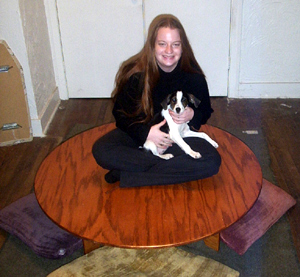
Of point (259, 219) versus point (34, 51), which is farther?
point (34, 51)

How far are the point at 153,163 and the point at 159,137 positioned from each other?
6.2 inches

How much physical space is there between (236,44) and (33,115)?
1.85m

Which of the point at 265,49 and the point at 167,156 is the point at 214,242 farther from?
the point at 265,49

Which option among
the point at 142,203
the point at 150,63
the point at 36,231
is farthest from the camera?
the point at 150,63

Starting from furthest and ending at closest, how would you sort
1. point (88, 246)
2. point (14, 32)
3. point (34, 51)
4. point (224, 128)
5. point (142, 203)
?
point (224, 128), point (34, 51), point (14, 32), point (88, 246), point (142, 203)

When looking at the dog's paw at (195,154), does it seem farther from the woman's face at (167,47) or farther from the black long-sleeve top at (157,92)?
the woman's face at (167,47)

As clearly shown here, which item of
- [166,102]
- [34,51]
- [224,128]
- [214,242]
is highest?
[34,51]

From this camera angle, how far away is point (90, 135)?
7.49 ft

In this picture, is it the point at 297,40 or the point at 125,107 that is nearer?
the point at 125,107

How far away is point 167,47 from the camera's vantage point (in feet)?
6.47

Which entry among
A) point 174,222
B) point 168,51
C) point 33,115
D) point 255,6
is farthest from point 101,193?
point 255,6

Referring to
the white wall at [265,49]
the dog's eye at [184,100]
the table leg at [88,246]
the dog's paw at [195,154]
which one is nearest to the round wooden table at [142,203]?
the table leg at [88,246]

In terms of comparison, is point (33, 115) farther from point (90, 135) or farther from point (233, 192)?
point (233, 192)

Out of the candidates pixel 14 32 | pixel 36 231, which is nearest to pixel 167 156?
pixel 36 231
